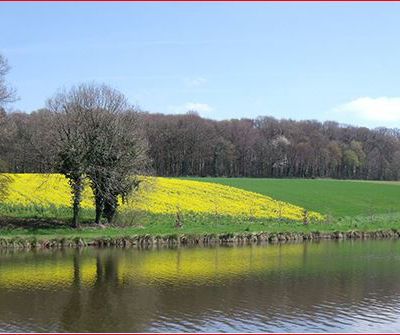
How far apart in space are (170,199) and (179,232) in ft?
43.1

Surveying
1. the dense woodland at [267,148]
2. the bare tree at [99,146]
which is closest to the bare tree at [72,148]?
the bare tree at [99,146]

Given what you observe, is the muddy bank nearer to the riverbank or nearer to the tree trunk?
the riverbank

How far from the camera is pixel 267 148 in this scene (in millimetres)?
133625

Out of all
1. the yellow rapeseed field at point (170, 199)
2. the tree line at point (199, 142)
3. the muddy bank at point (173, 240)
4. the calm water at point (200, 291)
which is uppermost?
the tree line at point (199, 142)

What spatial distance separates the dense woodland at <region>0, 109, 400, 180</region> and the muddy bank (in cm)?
5737

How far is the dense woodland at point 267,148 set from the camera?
11581 centimetres

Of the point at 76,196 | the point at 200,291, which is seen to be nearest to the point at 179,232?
the point at 76,196

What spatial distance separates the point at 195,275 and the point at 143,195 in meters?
20.6

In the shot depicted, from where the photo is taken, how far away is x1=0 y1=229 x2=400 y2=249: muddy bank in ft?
113

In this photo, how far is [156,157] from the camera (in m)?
113

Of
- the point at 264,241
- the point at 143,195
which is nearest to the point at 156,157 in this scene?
the point at 143,195

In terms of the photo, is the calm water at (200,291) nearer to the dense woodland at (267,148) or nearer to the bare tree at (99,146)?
the bare tree at (99,146)

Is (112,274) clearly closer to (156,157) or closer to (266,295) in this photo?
(266,295)

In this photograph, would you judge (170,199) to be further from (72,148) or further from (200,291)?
(200,291)
